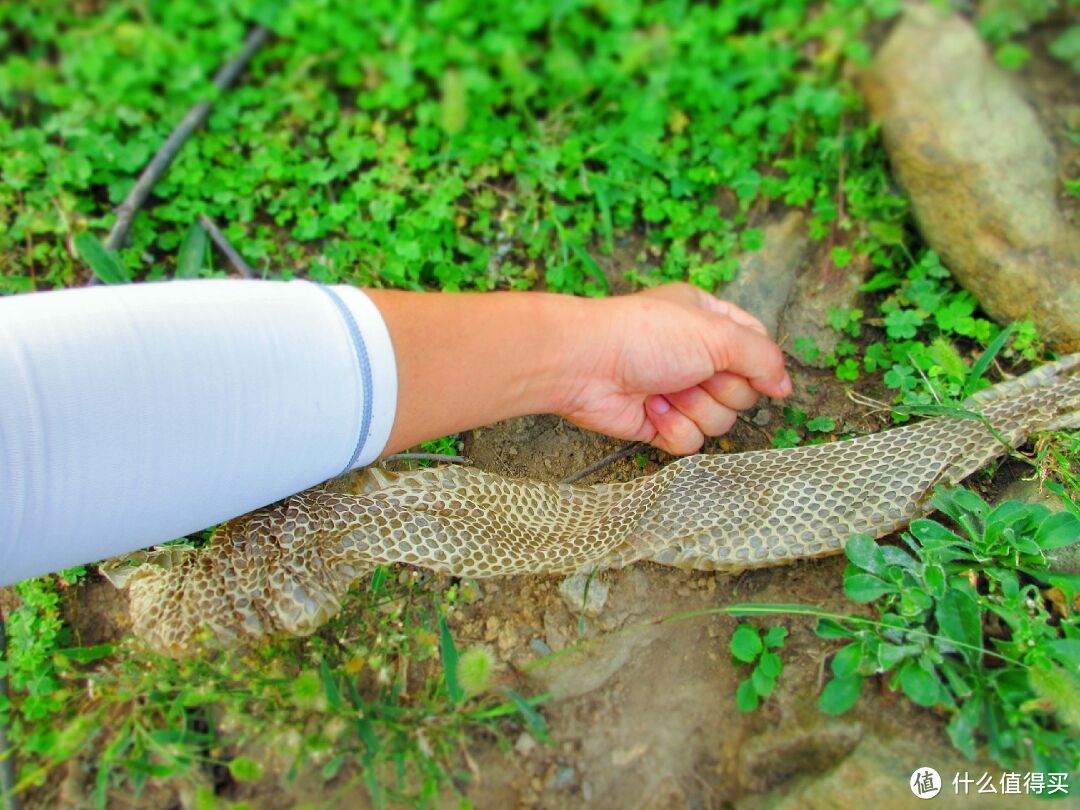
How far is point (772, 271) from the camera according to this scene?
221 cm

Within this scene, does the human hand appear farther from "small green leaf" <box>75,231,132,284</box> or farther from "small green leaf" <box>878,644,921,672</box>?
"small green leaf" <box>75,231,132,284</box>

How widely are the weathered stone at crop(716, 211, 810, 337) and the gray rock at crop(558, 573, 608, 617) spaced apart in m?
0.83

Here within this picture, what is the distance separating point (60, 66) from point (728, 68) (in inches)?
78.4

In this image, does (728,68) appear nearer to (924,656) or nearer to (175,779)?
(924,656)

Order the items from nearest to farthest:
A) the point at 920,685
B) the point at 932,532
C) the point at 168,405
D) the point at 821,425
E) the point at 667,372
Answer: the point at 168,405
the point at 920,685
the point at 932,532
the point at 667,372
the point at 821,425

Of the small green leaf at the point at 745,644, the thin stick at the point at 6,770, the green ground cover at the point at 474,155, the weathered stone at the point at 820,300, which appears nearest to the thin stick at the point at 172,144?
the green ground cover at the point at 474,155

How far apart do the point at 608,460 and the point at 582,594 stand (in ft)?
1.24

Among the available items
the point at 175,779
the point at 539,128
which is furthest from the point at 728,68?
the point at 175,779

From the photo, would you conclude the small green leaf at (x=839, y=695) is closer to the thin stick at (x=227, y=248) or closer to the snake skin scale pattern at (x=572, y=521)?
the snake skin scale pattern at (x=572, y=521)

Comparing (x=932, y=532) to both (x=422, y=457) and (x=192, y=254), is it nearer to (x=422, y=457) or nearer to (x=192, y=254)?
(x=422, y=457)

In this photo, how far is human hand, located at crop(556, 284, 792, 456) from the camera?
1833 millimetres

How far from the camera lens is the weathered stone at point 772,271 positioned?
2.17 meters

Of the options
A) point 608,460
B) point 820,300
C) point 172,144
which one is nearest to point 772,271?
point 820,300

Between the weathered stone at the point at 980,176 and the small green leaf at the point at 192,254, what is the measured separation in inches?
73.6
